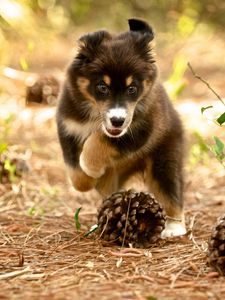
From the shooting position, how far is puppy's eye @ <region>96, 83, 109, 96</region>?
4543 millimetres

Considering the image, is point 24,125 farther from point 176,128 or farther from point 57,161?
point 176,128

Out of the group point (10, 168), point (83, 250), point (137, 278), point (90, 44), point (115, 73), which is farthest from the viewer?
point (10, 168)

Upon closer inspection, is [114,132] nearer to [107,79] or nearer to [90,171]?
[107,79]

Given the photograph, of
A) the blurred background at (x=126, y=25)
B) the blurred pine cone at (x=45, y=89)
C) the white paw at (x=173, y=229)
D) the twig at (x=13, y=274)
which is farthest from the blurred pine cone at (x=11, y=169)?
the blurred pine cone at (x=45, y=89)

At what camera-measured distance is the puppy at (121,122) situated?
14.9ft

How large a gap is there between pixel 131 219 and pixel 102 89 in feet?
3.21

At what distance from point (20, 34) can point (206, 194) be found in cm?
295

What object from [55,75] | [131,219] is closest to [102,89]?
[131,219]

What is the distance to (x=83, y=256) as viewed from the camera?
3938 mm

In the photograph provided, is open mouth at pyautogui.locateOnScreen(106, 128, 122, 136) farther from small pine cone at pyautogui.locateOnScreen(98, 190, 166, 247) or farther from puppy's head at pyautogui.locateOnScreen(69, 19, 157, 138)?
small pine cone at pyautogui.locateOnScreen(98, 190, 166, 247)

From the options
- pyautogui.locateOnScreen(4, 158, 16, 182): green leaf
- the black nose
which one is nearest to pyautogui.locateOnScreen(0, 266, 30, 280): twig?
the black nose

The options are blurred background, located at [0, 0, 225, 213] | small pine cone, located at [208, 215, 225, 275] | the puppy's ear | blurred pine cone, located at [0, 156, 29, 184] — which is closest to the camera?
small pine cone, located at [208, 215, 225, 275]

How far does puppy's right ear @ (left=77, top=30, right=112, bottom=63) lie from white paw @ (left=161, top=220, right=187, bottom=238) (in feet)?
4.86

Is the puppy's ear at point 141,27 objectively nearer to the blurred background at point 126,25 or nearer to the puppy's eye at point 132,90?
the puppy's eye at point 132,90
